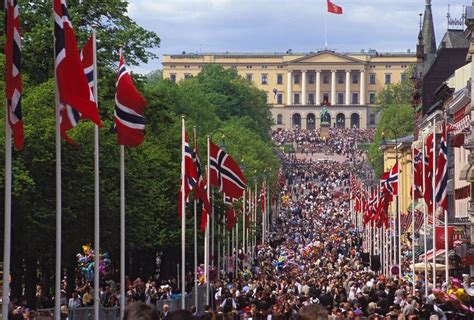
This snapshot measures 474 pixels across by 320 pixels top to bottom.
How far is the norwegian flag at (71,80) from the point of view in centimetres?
2506

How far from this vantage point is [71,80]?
25281mm

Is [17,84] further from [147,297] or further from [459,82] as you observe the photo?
[459,82]

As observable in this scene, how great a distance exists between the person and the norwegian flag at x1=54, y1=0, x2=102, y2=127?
10.5 metres

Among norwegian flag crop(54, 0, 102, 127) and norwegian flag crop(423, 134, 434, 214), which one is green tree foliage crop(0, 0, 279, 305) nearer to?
norwegian flag crop(423, 134, 434, 214)

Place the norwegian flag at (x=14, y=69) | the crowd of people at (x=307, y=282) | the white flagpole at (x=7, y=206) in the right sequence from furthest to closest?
the crowd of people at (x=307, y=282), the white flagpole at (x=7, y=206), the norwegian flag at (x=14, y=69)

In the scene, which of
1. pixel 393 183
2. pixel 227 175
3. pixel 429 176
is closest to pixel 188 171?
pixel 227 175

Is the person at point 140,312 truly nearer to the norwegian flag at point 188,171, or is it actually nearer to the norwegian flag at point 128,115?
the norwegian flag at point 128,115

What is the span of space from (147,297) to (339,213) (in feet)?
296

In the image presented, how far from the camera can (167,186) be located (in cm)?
6512

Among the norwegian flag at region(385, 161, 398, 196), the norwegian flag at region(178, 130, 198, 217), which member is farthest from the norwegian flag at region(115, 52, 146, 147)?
the norwegian flag at region(385, 161, 398, 196)

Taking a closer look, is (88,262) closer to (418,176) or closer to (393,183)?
(393,183)

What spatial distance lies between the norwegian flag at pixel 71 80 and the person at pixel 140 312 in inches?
413

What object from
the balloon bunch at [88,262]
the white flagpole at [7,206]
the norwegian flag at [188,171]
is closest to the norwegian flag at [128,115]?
the white flagpole at [7,206]

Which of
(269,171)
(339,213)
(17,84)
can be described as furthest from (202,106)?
(17,84)
